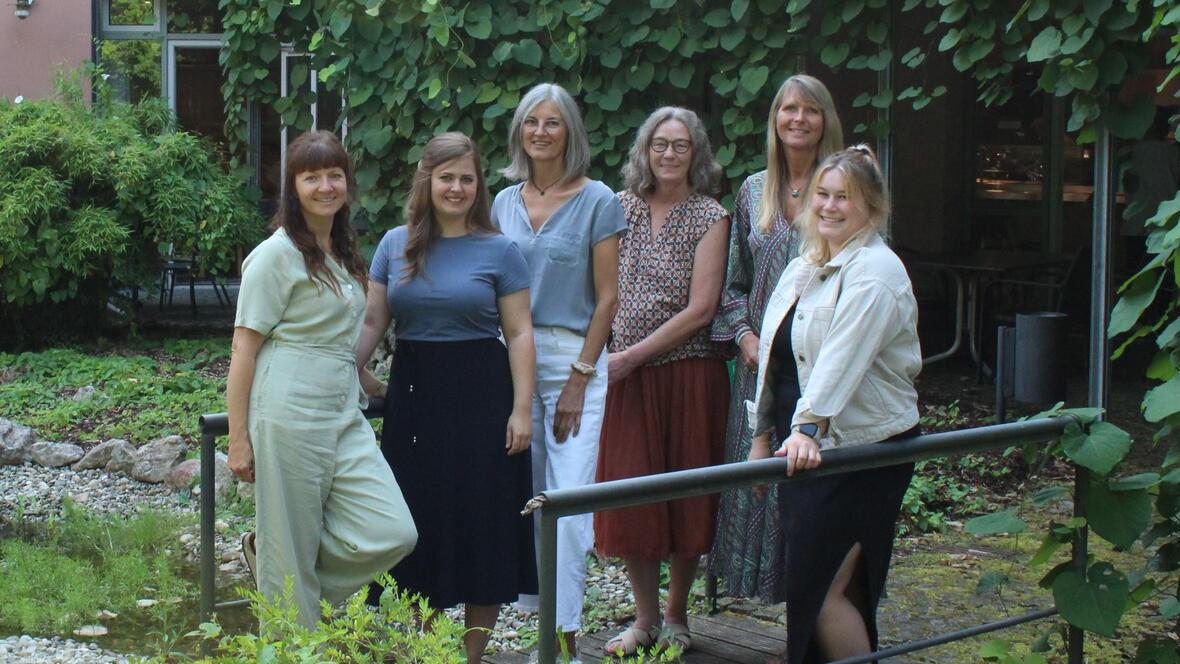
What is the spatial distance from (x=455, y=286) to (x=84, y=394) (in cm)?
616

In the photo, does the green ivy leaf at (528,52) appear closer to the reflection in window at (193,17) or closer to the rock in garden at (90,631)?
the rock in garden at (90,631)

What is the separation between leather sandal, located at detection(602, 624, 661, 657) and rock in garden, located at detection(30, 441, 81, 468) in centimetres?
454

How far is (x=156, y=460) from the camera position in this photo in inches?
294

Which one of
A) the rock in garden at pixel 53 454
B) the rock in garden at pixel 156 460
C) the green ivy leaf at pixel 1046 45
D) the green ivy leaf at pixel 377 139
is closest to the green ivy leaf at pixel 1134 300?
the green ivy leaf at pixel 1046 45

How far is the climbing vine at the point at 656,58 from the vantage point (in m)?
6.26

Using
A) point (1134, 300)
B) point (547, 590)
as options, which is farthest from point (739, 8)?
point (547, 590)

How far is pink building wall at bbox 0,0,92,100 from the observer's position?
13.0 m

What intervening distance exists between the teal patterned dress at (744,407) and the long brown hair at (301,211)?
Result: 1192 mm

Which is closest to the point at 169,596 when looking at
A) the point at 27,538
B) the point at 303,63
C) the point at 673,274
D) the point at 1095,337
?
the point at 27,538

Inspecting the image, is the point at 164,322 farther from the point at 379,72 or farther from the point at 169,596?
the point at 169,596

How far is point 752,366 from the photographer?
4.11 meters

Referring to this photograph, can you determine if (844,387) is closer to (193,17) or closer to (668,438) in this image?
(668,438)

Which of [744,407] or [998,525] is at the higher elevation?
[744,407]

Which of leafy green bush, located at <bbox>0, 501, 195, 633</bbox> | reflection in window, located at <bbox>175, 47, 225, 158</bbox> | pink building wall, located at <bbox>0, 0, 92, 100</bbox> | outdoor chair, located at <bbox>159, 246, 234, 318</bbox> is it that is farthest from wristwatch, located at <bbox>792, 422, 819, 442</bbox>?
pink building wall, located at <bbox>0, 0, 92, 100</bbox>
